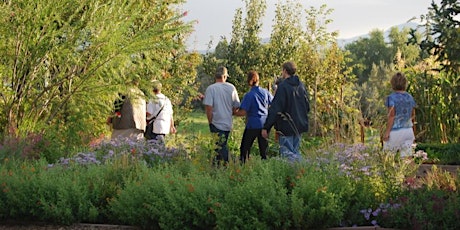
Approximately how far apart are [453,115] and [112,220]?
29.0 feet

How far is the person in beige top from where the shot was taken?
10930 millimetres

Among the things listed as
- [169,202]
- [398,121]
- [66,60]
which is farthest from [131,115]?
[169,202]

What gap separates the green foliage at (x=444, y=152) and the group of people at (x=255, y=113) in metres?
1.28

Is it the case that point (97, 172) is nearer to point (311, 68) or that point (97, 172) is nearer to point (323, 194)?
point (323, 194)

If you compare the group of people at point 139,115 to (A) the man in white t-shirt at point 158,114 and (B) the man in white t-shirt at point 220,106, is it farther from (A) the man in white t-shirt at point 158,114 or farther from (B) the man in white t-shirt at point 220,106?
(B) the man in white t-shirt at point 220,106

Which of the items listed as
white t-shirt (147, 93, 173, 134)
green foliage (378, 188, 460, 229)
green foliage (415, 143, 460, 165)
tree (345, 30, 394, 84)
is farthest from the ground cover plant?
tree (345, 30, 394, 84)

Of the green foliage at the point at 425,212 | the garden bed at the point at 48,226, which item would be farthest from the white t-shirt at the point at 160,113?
the green foliage at the point at 425,212

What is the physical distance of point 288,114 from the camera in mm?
9586

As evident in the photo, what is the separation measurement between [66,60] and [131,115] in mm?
1186

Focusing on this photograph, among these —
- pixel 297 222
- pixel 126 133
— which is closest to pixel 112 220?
pixel 297 222

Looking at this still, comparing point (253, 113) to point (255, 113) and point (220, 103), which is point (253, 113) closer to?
point (255, 113)

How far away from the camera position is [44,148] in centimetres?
952

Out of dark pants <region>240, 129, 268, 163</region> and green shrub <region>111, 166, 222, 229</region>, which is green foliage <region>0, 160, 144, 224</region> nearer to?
green shrub <region>111, 166, 222, 229</region>

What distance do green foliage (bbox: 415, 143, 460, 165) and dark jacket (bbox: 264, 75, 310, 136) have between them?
317 cm
